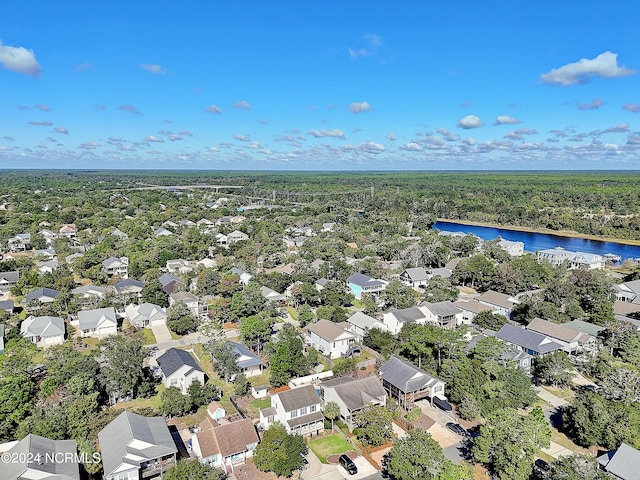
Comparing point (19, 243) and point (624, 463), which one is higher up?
point (624, 463)

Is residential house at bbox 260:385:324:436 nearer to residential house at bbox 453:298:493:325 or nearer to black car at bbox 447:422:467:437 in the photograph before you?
black car at bbox 447:422:467:437

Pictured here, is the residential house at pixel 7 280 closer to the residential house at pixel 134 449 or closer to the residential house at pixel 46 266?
the residential house at pixel 46 266

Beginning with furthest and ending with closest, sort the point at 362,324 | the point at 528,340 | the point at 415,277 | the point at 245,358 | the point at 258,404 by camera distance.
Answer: the point at 415,277
the point at 362,324
the point at 528,340
the point at 245,358
the point at 258,404

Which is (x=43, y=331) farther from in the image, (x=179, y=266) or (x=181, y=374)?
(x=179, y=266)

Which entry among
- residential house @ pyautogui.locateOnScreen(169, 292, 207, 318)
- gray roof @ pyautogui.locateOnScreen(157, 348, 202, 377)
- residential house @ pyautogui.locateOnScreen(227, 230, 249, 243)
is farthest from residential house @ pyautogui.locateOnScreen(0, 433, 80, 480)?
residential house @ pyautogui.locateOnScreen(227, 230, 249, 243)

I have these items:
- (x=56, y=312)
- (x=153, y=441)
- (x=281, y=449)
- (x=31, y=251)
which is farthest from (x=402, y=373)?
(x=31, y=251)

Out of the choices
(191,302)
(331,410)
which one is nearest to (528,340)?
(331,410)

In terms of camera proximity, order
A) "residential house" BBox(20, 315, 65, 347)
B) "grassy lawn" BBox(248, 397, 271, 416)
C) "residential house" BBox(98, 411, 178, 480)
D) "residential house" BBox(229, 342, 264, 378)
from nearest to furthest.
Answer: "residential house" BBox(98, 411, 178, 480) → "grassy lawn" BBox(248, 397, 271, 416) → "residential house" BBox(229, 342, 264, 378) → "residential house" BBox(20, 315, 65, 347)

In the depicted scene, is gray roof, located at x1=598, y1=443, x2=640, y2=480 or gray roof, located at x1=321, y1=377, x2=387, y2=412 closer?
gray roof, located at x1=598, y1=443, x2=640, y2=480
